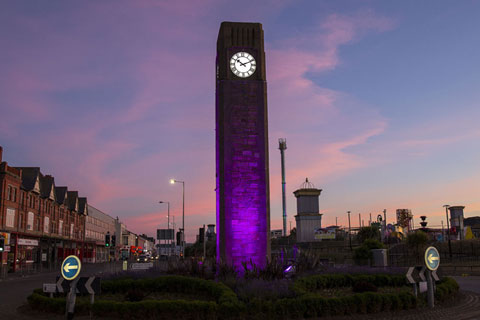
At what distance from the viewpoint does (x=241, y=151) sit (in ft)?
83.7

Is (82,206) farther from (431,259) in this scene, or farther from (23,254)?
(431,259)

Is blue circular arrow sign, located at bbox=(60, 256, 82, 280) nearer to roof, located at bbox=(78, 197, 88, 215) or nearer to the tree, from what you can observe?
the tree

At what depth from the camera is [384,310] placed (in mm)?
15430

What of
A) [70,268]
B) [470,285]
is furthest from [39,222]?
[70,268]

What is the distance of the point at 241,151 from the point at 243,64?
211 inches

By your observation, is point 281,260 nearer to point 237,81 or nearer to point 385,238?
point 237,81

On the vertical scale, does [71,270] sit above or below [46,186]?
below

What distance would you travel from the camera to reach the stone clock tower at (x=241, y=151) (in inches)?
979

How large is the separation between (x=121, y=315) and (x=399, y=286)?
42.9ft

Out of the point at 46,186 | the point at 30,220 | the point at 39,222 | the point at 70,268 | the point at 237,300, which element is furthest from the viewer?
the point at 46,186

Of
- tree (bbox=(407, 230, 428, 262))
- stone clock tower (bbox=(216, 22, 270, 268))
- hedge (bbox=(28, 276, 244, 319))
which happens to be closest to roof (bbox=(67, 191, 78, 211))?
tree (bbox=(407, 230, 428, 262))

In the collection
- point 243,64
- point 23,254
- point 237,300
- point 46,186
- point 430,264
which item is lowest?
point 237,300

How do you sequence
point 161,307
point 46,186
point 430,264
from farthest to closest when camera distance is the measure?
point 46,186, point 430,264, point 161,307

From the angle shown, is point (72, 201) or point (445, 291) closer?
point (445, 291)
